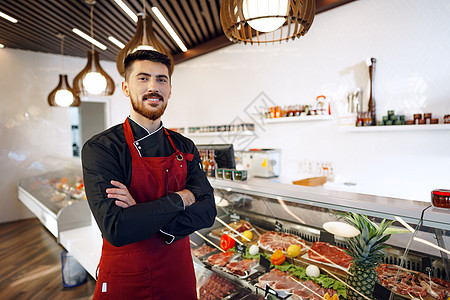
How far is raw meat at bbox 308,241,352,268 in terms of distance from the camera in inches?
72.5

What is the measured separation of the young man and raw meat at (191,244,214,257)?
805mm

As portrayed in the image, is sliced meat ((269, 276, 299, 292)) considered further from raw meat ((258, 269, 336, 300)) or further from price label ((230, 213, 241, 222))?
price label ((230, 213, 241, 222))

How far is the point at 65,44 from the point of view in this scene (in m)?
6.14

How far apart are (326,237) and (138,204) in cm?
141

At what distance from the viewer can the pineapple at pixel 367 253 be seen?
5.14ft

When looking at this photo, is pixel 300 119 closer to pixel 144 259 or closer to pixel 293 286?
pixel 293 286

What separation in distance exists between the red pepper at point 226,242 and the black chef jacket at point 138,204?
36.6 inches

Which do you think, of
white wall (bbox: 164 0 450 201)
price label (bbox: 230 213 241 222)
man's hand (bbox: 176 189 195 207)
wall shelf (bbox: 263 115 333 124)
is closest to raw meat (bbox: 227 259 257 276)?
price label (bbox: 230 213 241 222)

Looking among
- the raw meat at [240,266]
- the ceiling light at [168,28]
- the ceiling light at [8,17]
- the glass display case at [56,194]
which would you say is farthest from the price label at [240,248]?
the ceiling light at [8,17]

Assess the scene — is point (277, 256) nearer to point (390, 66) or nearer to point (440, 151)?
point (440, 151)

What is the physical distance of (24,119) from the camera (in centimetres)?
634

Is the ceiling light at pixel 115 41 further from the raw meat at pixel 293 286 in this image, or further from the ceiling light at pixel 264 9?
the raw meat at pixel 293 286

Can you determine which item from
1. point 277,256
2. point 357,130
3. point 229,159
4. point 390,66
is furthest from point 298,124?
A: point 277,256

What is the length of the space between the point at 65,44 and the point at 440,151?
23.4 feet
